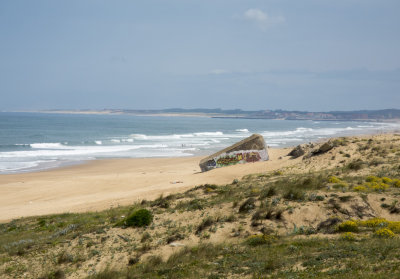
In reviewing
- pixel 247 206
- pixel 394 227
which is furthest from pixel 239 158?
pixel 394 227

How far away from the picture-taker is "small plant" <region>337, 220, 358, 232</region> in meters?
9.85

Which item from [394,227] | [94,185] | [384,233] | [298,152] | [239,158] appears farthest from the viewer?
[298,152]

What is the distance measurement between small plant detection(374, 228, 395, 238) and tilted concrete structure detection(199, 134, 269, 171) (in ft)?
65.5

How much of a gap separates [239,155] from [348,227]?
20.0 metres

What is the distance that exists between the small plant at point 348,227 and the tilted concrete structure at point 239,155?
754 inches

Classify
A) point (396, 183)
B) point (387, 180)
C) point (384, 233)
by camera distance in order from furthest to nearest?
point (387, 180) < point (396, 183) < point (384, 233)

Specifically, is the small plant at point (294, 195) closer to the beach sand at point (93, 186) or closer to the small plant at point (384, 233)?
the small plant at point (384, 233)

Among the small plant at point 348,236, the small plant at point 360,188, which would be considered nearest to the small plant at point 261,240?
the small plant at point 348,236

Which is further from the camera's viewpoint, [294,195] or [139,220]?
[294,195]

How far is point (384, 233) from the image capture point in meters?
9.16

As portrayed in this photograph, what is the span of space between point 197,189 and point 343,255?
965 centimetres

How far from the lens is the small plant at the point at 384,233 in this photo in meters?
→ 9.05

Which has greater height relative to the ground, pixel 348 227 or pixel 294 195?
pixel 294 195

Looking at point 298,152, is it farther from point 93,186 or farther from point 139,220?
point 139,220
